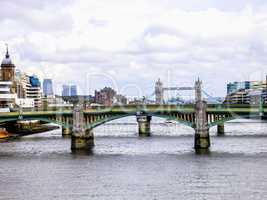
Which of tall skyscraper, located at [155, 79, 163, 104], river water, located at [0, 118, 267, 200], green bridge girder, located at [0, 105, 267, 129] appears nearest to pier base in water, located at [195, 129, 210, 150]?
river water, located at [0, 118, 267, 200]

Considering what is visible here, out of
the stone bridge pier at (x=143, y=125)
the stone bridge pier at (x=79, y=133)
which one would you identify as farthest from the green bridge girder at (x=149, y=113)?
the stone bridge pier at (x=143, y=125)

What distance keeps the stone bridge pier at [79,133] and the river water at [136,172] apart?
2042 millimetres

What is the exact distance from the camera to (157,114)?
111000 millimetres

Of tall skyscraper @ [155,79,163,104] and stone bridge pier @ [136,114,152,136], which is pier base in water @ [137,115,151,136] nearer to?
stone bridge pier @ [136,114,152,136]

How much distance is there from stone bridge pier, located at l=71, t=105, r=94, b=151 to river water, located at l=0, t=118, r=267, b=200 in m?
2.04

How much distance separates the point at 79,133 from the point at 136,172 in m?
33.8

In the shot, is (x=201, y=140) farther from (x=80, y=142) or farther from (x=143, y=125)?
(x=143, y=125)

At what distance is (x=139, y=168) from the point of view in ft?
250

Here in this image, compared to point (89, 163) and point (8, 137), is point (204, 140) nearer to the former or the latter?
point (89, 163)

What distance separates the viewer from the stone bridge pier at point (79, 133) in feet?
339

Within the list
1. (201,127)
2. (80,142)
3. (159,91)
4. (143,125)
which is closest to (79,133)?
(80,142)

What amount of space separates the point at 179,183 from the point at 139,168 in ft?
39.9

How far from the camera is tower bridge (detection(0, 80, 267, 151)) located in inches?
4048

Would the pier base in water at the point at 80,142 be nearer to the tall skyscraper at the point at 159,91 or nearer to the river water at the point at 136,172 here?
the river water at the point at 136,172
